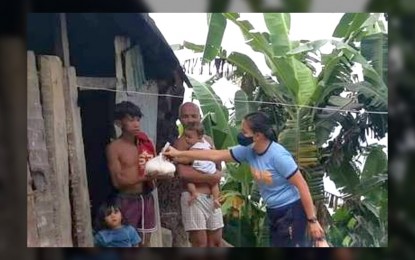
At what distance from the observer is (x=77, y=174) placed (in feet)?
19.2

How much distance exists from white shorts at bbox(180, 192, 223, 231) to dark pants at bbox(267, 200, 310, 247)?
179mm

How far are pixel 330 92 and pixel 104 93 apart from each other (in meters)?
0.76

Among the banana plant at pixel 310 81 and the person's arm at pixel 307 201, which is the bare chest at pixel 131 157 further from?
the person's arm at pixel 307 201

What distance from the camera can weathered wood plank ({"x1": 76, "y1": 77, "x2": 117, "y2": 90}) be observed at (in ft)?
19.1

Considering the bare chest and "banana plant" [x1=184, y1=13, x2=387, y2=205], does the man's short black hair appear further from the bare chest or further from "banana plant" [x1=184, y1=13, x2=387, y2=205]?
"banana plant" [x1=184, y1=13, x2=387, y2=205]

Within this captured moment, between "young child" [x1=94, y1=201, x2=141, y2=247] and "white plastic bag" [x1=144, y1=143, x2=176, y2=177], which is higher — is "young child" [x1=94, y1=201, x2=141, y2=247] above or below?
below

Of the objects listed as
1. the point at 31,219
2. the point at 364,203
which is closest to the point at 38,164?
the point at 31,219

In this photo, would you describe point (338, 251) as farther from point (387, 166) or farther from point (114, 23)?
point (114, 23)

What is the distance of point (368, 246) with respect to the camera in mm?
5797

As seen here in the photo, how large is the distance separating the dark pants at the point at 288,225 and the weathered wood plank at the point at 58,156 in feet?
2.26

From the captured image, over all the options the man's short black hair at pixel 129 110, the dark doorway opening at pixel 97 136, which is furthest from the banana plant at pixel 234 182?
the dark doorway opening at pixel 97 136

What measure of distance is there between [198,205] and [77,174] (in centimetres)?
42

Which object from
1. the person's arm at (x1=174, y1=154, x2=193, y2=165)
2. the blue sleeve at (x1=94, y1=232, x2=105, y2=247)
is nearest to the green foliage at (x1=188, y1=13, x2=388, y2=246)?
the person's arm at (x1=174, y1=154, x2=193, y2=165)

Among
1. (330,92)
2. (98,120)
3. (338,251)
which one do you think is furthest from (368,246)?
(98,120)
